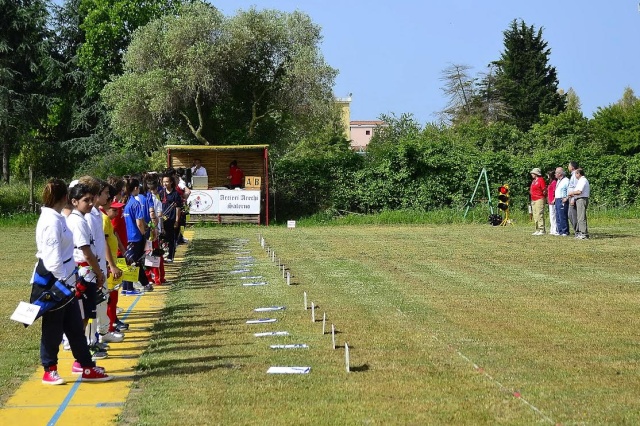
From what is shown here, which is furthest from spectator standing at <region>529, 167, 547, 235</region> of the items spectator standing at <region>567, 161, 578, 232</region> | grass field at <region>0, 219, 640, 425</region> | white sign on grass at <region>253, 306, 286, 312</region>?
white sign on grass at <region>253, 306, 286, 312</region>

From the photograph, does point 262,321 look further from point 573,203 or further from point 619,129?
point 619,129

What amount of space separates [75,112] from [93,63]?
3.42 meters

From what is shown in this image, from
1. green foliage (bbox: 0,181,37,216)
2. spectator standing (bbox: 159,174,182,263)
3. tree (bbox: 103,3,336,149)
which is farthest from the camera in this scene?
tree (bbox: 103,3,336,149)

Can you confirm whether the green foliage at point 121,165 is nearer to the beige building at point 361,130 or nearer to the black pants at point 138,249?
the black pants at point 138,249

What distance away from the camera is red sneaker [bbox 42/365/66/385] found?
8.27 meters

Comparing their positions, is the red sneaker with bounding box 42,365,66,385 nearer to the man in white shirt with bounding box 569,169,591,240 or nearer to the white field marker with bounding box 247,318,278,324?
the white field marker with bounding box 247,318,278,324

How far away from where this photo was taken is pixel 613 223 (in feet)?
104

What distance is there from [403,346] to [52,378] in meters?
3.51

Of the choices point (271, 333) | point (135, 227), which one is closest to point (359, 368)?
point (271, 333)

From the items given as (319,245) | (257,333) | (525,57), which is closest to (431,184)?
(319,245)

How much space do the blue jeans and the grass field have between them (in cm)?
570

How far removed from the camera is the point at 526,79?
7262 centimetres

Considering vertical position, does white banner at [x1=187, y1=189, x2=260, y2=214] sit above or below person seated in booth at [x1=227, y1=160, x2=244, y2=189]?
below

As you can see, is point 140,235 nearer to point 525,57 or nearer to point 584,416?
point 584,416
